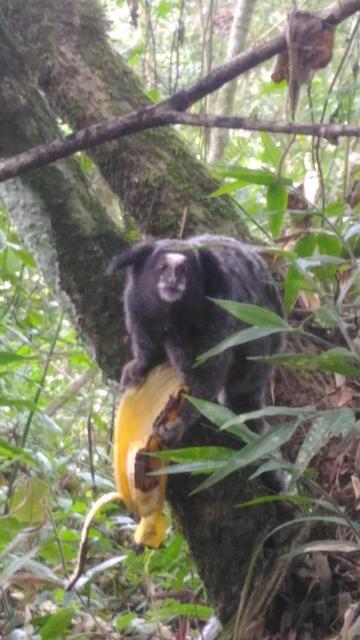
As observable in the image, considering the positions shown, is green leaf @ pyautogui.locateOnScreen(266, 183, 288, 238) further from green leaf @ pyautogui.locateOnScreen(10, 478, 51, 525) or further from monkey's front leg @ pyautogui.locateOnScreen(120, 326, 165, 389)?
green leaf @ pyautogui.locateOnScreen(10, 478, 51, 525)

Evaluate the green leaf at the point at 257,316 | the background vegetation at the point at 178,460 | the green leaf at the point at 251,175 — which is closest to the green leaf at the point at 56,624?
the background vegetation at the point at 178,460

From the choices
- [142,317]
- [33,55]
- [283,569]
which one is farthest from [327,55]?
[33,55]

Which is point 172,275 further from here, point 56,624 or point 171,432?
point 56,624

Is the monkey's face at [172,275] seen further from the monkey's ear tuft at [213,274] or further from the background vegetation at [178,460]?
the background vegetation at [178,460]

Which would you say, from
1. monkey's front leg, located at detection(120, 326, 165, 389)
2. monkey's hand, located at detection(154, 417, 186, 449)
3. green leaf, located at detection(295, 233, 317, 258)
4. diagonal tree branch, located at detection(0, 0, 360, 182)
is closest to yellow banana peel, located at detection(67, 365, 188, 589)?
monkey's hand, located at detection(154, 417, 186, 449)

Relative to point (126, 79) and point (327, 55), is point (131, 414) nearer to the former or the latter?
point (327, 55)

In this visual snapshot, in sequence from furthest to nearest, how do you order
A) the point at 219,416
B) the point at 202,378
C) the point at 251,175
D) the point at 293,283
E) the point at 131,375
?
the point at 202,378, the point at 131,375, the point at 251,175, the point at 293,283, the point at 219,416

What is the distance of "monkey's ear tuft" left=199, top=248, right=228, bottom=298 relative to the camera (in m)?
3.30

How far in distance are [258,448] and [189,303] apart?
4.09ft

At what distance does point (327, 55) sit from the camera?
233 cm

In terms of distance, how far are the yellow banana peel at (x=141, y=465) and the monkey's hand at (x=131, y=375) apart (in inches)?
3.7

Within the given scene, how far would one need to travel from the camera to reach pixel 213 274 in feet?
10.9

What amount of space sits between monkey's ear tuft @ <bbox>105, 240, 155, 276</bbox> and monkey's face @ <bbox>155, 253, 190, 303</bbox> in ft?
0.19

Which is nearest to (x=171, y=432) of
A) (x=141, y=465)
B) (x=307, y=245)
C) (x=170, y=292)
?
(x=141, y=465)
